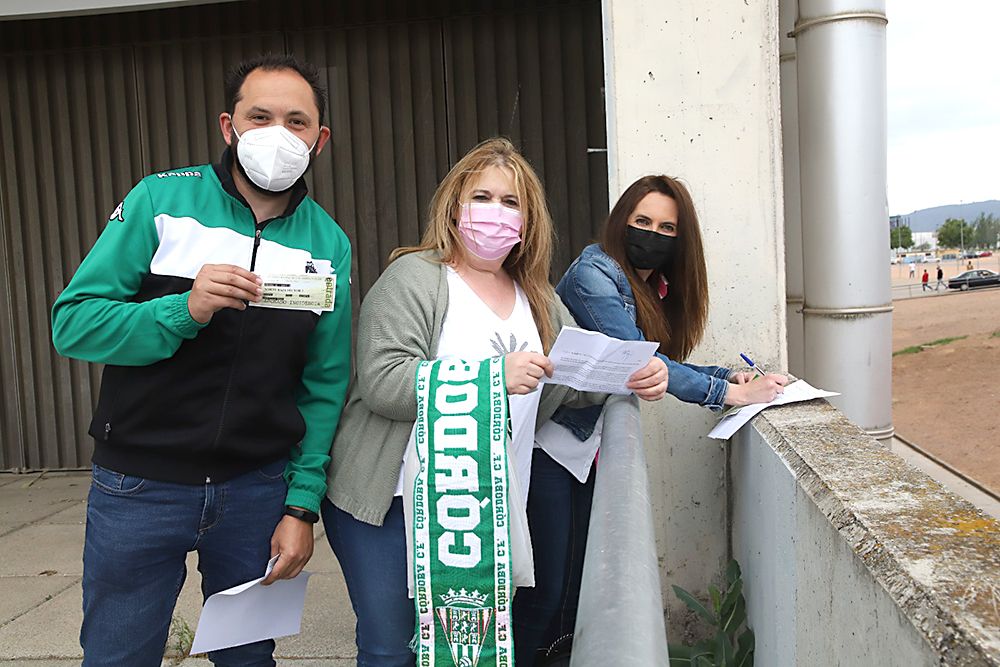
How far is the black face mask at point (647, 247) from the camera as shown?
3.06 metres

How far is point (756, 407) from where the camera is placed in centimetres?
300

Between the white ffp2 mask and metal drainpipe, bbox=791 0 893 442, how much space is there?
3007 millimetres

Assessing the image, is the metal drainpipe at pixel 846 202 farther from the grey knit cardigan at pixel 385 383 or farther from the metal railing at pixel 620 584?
the metal railing at pixel 620 584

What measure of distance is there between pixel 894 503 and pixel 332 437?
138cm

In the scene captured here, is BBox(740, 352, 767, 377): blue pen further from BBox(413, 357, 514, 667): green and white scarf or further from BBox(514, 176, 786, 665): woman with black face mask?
BBox(413, 357, 514, 667): green and white scarf

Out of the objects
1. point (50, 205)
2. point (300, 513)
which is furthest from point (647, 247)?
point (50, 205)

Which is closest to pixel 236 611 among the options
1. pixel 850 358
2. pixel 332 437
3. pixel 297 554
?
pixel 297 554

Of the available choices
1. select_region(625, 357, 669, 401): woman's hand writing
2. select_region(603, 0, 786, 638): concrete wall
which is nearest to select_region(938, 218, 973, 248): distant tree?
select_region(603, 0, 786, 638): concrete wall

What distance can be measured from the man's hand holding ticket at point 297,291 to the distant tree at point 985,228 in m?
127

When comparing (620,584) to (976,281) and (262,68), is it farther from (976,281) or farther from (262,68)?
(976,281)

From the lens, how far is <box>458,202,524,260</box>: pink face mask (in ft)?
7.91

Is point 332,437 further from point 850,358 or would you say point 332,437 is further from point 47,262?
point 47,262

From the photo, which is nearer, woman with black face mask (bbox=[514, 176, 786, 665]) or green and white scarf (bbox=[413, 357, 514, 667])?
green and white scarf (bbox=[413, 357, 514, 667])

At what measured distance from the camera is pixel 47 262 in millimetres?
7320
